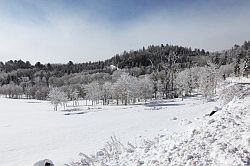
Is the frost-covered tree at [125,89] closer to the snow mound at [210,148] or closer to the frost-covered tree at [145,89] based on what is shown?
the frost-covered tree at [145,89]

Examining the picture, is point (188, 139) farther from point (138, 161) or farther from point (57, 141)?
point (57, 141)

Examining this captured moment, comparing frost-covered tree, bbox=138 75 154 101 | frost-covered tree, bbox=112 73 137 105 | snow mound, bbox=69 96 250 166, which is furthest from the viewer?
frost-covered tree, bbox=138 75 154 101

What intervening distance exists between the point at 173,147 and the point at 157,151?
2.86ft

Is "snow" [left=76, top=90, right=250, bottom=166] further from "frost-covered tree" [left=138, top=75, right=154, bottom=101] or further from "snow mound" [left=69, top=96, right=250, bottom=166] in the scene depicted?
"frost-covered tree" [left=138, top=75, right=154, bottom=101]

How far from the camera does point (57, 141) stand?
34406 millimetres

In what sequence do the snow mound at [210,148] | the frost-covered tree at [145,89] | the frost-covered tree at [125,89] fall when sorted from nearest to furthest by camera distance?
the snow mound at [210,148], the frost-covered tree at [125,89], the frost-covered tree at [145,89]

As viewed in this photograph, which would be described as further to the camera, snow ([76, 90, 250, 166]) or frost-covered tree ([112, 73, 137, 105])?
frost-covered tree ([112, 73, 137, 105])

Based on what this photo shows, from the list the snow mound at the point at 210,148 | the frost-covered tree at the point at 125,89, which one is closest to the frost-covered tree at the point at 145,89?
the frost-covered tree at the point at 125,89

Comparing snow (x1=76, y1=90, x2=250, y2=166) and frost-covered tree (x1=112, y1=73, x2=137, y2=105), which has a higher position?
frost-covered tree (x1=112, y1=73, x2=137, y2=105)

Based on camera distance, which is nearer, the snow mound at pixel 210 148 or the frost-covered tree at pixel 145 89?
the snow mound at pixel 210 148

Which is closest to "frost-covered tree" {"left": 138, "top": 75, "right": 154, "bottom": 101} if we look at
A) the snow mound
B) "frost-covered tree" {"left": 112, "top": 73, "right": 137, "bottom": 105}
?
"frost-covered tree" {"left": 112, "top": 73, "right": 137, "bottom": 105}

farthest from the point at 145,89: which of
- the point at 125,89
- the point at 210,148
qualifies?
the point at 210,148

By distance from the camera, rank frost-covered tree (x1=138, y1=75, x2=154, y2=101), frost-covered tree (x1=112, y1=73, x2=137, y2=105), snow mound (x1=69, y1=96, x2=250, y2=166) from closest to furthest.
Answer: snow mound (x1=69, y1=96, x2=250, y2=166) < frost-covered tree (x1=112, y1=73, x2=137, y2=105) < frost-covered tree (x1=138, y1=75, x2=154, y2=101)

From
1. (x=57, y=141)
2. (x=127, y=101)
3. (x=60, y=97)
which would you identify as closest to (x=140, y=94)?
(x=127, y=101)
